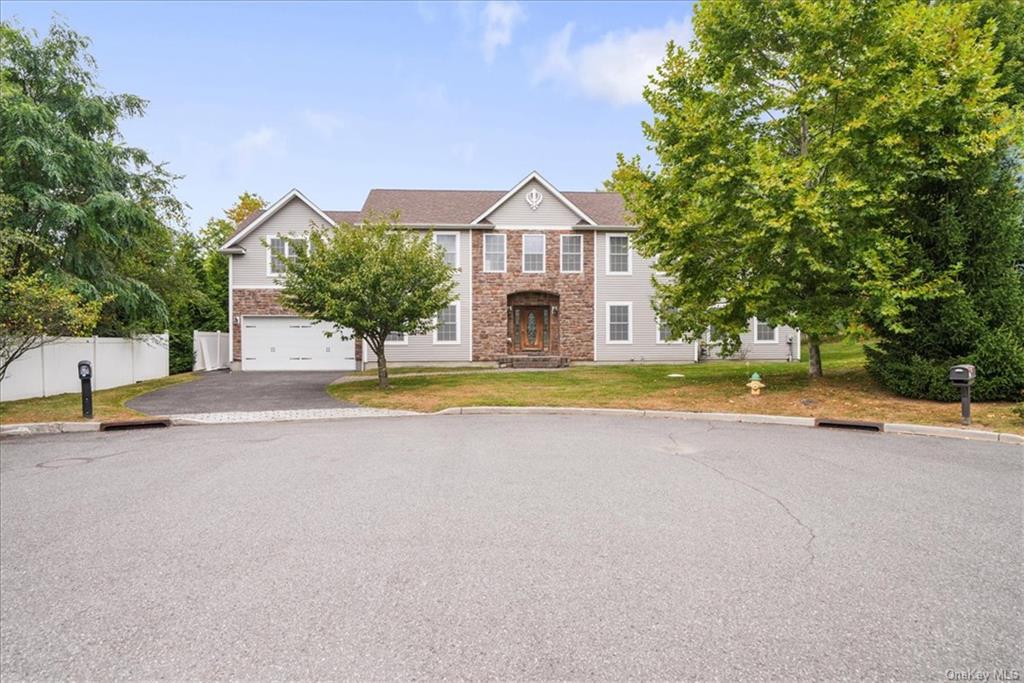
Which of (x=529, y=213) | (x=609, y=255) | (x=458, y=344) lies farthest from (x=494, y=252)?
(x=609, y=255)

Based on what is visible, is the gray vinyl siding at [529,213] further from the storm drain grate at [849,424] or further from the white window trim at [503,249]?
the storm drain grate at [849,424]

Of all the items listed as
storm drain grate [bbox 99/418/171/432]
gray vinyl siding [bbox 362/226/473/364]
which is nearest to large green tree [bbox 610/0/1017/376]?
gray vinyl siding [bbox 362/226/473/364]

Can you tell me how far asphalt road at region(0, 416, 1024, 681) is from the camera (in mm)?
2504

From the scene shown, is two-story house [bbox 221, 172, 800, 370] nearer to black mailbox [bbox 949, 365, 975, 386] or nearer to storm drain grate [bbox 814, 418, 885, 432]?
storm drain grate [bbox 814, 418, 885, 432]

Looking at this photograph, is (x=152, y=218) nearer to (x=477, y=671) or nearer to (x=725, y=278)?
(x=725, y=278)

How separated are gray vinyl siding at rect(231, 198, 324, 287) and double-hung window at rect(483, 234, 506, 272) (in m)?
6.98

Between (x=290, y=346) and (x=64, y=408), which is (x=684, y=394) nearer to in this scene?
(x=64, y=408)

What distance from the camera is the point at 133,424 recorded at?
33.3 feet

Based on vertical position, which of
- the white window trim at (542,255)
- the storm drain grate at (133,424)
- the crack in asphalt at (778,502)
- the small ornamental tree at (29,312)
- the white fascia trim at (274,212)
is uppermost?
the white fascia trim at (274,212)

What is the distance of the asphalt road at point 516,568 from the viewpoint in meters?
2.50

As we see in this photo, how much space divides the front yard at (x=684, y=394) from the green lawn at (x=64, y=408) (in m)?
4.93

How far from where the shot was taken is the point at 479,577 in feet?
10.8

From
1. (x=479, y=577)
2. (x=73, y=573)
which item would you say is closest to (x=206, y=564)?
(x=73, y=573)

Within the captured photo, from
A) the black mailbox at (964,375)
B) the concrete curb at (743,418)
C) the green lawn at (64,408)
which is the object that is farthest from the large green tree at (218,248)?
the black mailbox at (964,375)
